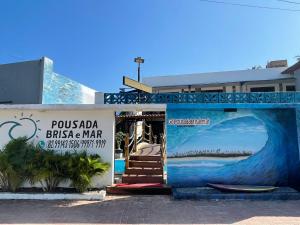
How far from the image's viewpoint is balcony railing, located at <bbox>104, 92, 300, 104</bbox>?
11258 millimetres

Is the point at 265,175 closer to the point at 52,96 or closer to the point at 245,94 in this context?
the point at 245,94

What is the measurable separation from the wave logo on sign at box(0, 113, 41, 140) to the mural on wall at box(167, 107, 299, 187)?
4.68 metres

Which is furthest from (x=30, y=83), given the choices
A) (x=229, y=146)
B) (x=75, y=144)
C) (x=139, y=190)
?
(x=229, y=146)

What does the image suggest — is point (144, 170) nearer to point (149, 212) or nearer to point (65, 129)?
point (65, 129)

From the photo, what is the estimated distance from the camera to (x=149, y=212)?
832 centimetres

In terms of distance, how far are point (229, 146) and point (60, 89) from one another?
23.5ft

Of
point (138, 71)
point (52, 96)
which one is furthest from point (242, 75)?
point (52, 96)

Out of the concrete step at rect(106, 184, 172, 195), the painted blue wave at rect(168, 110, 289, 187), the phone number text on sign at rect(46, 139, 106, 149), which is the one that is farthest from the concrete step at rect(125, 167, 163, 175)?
the phone number text on sign at rect(46, 139, 106, 149)

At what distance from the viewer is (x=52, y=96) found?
1281 cm

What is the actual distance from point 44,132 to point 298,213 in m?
8.23

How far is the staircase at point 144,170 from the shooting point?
38.1 ft

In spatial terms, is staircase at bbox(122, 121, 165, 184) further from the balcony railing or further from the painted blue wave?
the balcony railing

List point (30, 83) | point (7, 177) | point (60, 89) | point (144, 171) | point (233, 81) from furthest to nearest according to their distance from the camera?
point (233, 81), point (60, 89), point (30, 83), point (144, 171), point (7, 177)

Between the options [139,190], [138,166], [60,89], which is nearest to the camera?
[139,190]
